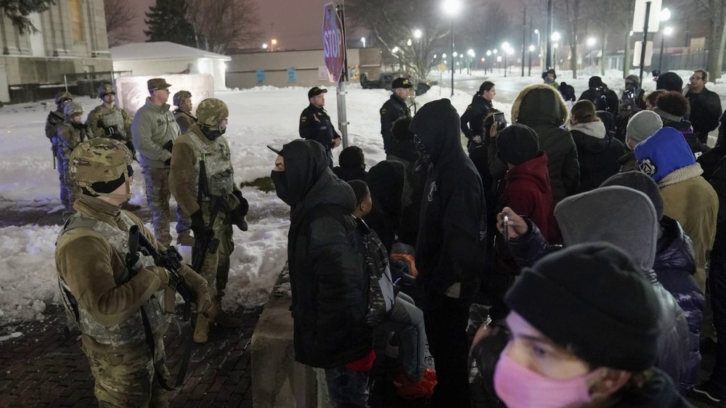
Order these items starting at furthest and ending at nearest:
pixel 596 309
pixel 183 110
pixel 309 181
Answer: pixel 183 110
pixel 309 181
pixel 596 309

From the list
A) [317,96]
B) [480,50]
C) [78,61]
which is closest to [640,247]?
[317,96]

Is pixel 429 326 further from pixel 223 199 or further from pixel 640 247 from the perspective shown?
pixel 223 199

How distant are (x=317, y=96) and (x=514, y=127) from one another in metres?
5.43

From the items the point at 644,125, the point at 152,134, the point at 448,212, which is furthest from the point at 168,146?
the point at 644,125

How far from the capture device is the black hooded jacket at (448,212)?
10.8ft

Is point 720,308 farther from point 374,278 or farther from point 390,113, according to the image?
point 390,113

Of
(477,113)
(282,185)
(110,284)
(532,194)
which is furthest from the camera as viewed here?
(477,113)

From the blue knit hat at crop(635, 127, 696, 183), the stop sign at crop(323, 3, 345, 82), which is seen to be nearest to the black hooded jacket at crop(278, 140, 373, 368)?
the blue knit hat at crop(635, 127, 696, 183)

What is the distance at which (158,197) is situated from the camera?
723 centimetres

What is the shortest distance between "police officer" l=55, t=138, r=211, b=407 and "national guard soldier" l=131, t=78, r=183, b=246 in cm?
428

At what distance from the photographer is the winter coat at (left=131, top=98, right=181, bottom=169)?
22.9 ft

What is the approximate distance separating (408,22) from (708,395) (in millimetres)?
42447

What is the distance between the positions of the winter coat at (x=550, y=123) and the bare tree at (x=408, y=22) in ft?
128

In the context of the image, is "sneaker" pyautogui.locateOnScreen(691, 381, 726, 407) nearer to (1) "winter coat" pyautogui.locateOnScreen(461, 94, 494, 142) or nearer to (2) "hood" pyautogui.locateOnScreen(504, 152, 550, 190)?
(2) "hood" pyautogui.locateOnScreen(504, 152, 550, 190)
